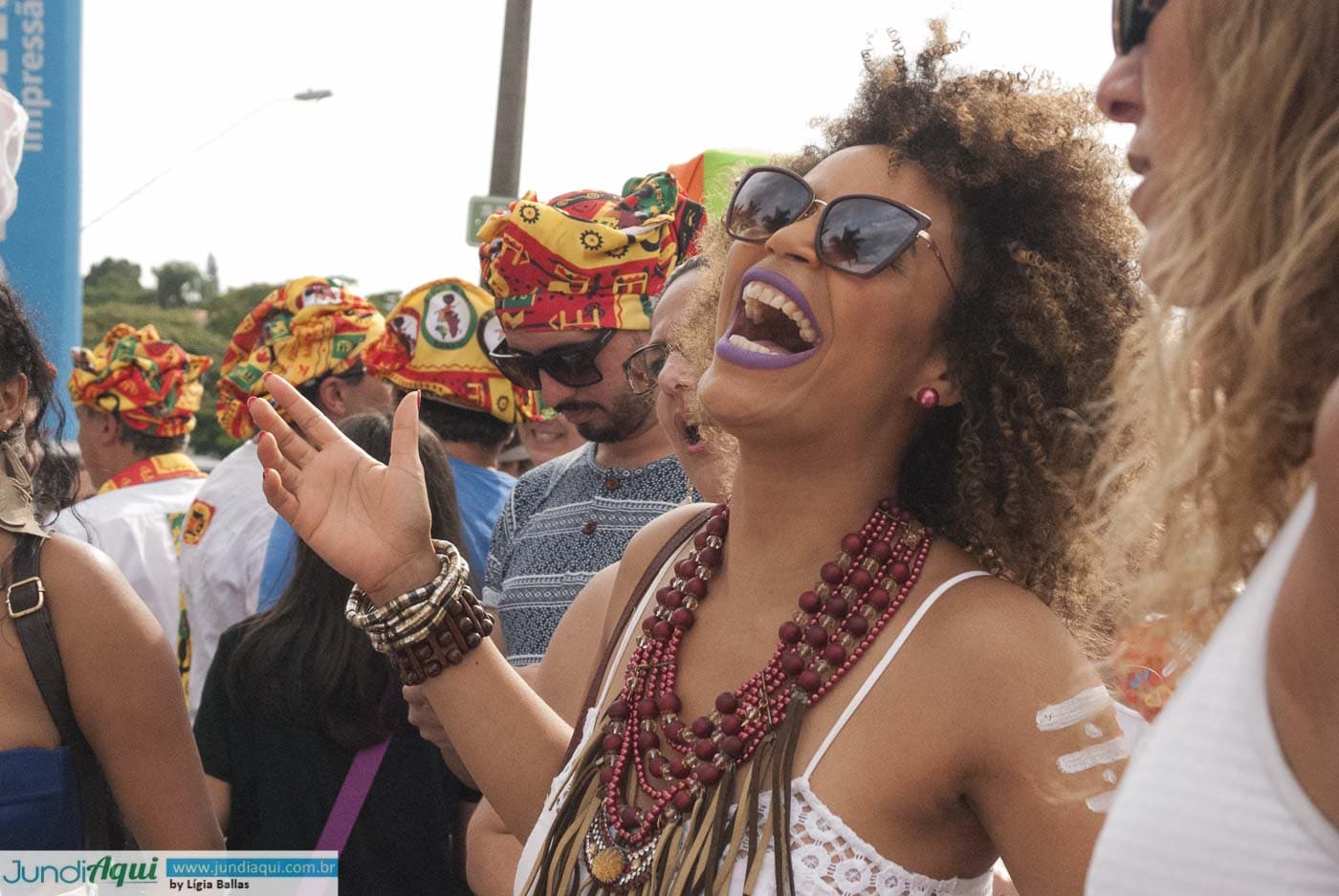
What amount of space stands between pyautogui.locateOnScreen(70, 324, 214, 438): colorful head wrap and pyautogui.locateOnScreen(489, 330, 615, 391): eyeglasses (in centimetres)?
285

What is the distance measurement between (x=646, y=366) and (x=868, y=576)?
142 cm

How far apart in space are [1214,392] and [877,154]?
1.00 metres

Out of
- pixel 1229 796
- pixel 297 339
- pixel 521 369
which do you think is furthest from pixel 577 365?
pixel 1229 796

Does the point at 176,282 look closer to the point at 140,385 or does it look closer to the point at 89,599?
the point at 140,385

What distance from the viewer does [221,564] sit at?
4629 millimetres

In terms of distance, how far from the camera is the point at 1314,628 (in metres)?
0.89

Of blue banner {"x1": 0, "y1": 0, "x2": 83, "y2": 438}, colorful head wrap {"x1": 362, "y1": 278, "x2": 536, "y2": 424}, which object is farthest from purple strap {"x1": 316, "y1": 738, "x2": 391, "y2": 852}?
blue banner {"x1": 0, "y1": 0, "x2": 83, "y2": 438}

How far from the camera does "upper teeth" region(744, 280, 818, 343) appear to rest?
190 centimetres

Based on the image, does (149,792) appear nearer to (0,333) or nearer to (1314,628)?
(0,333)

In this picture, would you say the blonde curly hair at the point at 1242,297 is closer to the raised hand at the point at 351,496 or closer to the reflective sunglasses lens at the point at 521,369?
the raised hand at the point at 351,496

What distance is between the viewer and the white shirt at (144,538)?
17.4 ft

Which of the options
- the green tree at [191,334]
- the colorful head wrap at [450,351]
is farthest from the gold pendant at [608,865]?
the green tree at [191,334]

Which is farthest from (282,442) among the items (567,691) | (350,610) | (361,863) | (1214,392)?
(1214,392)

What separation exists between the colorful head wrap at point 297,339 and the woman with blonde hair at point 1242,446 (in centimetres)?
460
